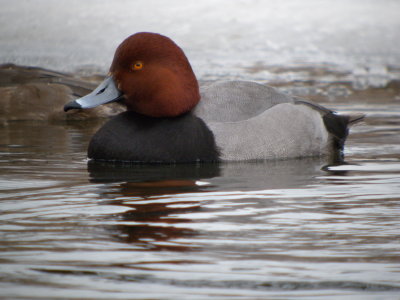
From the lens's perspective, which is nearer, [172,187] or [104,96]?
[172,187]

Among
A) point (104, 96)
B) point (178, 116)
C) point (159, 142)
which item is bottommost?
point (159, 142)

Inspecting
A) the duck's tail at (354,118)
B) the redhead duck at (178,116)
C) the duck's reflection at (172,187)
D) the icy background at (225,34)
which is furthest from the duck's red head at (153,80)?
the icy background at (225,34)

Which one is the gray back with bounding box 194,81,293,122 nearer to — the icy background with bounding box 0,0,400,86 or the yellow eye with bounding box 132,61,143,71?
the yellow eye with bounding box 132,61,143,71

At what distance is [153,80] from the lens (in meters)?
4.96

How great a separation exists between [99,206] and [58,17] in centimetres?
959

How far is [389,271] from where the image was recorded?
2.30m

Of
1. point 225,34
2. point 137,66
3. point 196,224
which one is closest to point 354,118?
point 137,66

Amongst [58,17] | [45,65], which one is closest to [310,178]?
[45,65]

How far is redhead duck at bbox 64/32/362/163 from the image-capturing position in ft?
15.5

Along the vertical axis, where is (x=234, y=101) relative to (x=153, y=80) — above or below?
below

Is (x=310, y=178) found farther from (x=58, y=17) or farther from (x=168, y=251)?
(x=58, y=17)

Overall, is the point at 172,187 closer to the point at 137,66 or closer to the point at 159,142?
the point at 159,142

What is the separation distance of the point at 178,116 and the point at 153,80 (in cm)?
30

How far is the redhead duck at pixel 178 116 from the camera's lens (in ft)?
15.5
